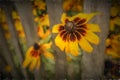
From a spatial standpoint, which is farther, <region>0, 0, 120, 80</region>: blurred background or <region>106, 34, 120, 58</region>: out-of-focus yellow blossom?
<region>106, 34, 120, 58</region>: out-of-focus yellow blossom

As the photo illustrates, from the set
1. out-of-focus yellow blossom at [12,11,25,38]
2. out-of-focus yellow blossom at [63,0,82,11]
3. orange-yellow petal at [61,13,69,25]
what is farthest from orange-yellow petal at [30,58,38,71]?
out-of-focus yellow blossom at [63,0,82,11]

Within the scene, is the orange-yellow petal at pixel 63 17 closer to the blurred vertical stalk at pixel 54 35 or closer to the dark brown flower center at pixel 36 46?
the blurred vertical stalk at pixel 54 35

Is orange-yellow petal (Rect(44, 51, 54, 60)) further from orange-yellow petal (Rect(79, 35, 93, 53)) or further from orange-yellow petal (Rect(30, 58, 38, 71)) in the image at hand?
orange-yellow petal (Rect(79, 35, 93, 53))

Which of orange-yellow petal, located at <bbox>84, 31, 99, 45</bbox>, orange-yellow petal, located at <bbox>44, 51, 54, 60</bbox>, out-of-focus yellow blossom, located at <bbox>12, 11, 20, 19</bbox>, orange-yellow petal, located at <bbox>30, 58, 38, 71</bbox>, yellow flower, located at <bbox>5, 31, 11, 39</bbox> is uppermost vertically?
out-of-focus yellow blossom, located at <bbox>12, 11, 20, 19</bbox>

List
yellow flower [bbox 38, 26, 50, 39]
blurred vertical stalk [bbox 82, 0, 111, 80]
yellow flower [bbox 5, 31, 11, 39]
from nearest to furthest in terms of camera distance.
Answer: blurred vertical stalk [bbox 82, 0, 111, 80] < yellow flower [bbox 38, 26, 50, 39] < yellow flower [bbox 5, 31, 11, 39]

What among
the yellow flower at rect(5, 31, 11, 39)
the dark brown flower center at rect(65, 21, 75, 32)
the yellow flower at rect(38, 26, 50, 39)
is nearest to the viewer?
the dark brown flower center at rect(65, 21, 75, 32)

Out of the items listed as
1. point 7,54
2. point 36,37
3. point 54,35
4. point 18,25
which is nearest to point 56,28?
point 54,35

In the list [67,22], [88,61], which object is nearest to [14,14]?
[67,22]

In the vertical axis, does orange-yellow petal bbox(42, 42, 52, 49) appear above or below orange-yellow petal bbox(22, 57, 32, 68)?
above
